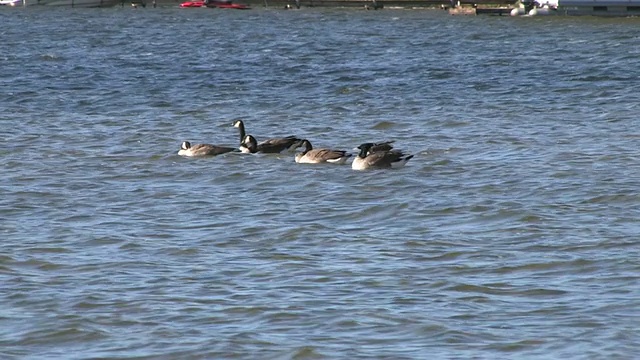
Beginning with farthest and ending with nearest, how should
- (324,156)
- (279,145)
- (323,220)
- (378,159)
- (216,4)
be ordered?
(216,4) < (279,145) < (324,156) < (378,159) < (323,220)

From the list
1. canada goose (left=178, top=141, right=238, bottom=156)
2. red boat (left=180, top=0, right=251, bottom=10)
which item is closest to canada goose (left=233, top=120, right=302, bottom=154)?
canada goose (left=178, top=141, right=238, bottom=156)

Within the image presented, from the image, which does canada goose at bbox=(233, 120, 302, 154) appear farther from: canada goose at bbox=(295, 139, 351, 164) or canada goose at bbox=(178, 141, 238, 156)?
canada goose at bbox=(295, 139, 351, 164)

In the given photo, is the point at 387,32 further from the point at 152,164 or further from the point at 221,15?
the point at 152,164

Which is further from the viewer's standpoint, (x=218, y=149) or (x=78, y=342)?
(x=218, y=149)

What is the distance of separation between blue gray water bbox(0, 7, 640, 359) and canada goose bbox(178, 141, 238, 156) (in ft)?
1.36

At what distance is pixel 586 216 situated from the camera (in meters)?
20.9

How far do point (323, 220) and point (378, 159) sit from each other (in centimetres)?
466

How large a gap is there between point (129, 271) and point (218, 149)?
10430mm

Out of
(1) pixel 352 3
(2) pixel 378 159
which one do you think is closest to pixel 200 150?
(2) pixel 378 159

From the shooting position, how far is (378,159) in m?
25.3

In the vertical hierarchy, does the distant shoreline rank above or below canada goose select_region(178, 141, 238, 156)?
below

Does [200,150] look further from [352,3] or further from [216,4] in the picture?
[216,4]

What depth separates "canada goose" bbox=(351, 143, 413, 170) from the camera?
997 inches

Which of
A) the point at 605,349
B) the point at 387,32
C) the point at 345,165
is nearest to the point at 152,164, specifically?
the point at 345,165
